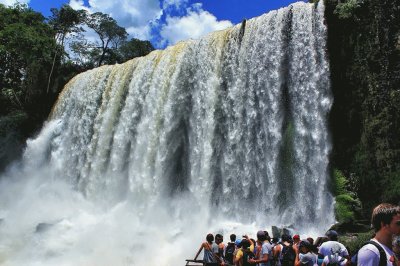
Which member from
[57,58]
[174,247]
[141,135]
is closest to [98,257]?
[174,247]

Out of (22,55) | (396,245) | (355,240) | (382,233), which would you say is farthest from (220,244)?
(22,55)

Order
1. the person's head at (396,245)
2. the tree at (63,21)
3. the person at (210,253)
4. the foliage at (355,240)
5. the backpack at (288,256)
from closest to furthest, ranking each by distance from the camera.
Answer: the person's head at (396,245), the backpack at (288,256), the person at (210,253), the foliage at (355,240), the tree at (63,21)

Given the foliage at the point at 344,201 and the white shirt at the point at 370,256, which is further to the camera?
the foliage at the point at 344,201

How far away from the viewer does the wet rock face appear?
14164mm

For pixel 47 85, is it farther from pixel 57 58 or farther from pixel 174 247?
pixel 174 247

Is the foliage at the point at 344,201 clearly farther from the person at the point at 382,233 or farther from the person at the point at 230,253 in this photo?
the person at the point at 382,233

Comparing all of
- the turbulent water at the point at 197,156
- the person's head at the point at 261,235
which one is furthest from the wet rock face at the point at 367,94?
the person's head at the point at 261,235

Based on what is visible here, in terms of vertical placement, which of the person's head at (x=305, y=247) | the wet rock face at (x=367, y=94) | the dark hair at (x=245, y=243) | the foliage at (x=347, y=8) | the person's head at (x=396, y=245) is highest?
the foliage at (x=347, y=8)

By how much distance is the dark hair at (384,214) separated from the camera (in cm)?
308

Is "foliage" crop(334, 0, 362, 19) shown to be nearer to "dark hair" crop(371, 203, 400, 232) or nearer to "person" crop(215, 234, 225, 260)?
"person" crop(215, 234, 225, 260)

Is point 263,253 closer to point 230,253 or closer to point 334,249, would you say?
point 230,253

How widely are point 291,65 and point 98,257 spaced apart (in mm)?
10099

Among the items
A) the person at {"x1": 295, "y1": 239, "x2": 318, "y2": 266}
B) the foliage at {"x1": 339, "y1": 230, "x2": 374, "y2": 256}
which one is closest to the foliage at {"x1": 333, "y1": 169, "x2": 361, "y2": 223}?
the foliage at {"x1": 339, "y1": 230, "x2": 374, "y2": 256}

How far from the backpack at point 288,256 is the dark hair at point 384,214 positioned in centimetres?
427
